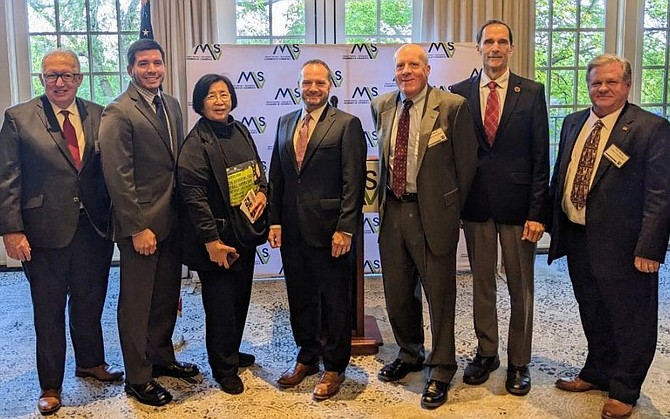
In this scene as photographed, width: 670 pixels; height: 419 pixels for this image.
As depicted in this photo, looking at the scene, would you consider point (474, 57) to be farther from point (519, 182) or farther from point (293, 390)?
point (293, 390)

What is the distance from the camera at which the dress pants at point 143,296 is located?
2.94 metres

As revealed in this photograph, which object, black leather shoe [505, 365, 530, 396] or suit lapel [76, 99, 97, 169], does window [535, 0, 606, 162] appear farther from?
suit lapel [76, 99, 97, 169]

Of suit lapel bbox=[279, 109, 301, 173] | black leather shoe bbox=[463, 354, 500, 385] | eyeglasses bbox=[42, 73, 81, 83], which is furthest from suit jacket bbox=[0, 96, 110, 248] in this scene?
black leather shoe bbox=[463, 354, 500, 385]

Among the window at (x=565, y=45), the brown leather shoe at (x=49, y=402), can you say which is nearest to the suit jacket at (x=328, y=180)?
the brown leather shoe at (x=49, y=402)

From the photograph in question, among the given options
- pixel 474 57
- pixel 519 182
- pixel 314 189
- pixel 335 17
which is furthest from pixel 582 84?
pixel 314 189

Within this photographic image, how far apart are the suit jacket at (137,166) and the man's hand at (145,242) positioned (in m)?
0.02

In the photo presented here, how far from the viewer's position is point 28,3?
535 cm

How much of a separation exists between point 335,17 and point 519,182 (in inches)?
116

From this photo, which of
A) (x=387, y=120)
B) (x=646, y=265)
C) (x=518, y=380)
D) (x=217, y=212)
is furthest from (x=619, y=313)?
(x=217, y=212)

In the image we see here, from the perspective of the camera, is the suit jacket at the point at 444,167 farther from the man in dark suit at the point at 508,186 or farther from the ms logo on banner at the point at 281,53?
the ms logo on banner at the point at 281,53

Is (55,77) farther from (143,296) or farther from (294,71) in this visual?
(294,71)

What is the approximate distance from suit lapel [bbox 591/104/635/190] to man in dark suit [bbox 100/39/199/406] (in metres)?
1.78

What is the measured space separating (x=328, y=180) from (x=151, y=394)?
1.23 metres

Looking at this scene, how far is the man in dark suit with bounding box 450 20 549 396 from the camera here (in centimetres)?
295
